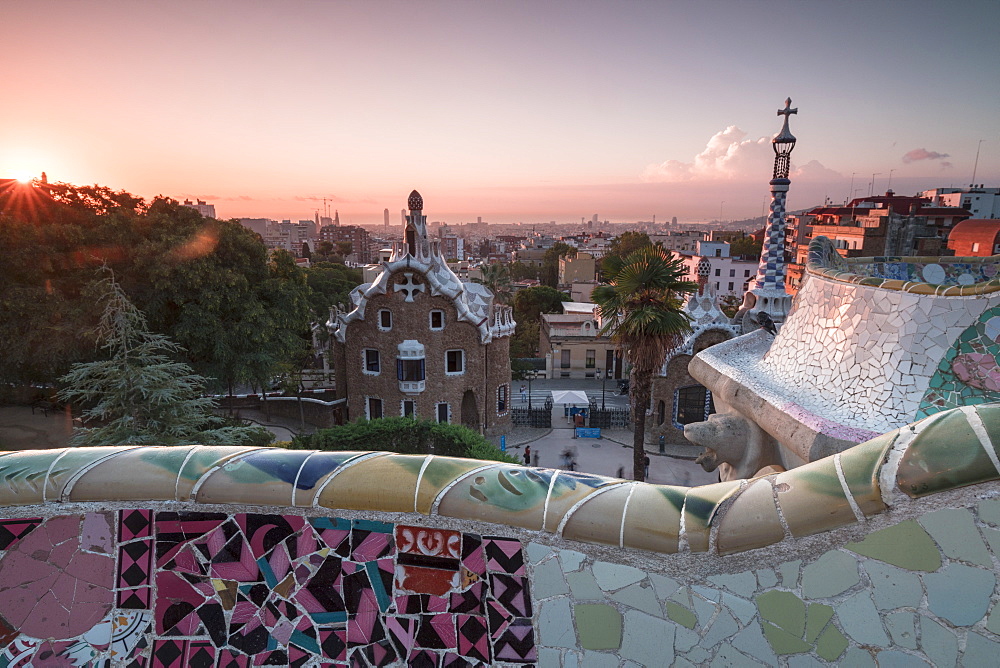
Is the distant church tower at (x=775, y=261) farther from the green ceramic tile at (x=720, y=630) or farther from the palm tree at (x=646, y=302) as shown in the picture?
the green ceramic tile at (x=720, y=630)

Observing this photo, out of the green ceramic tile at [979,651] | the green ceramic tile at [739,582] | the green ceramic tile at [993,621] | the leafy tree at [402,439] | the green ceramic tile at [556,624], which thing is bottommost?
the leafy tree at [402,439]

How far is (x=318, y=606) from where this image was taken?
3037 mm

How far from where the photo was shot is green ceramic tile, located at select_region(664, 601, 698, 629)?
103 inches

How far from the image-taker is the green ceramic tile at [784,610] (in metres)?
2.48

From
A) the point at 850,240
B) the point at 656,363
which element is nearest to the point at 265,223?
the point at 850,240

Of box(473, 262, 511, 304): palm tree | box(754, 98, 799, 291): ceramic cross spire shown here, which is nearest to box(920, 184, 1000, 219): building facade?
box(473, 262, 511, 304): palm tree

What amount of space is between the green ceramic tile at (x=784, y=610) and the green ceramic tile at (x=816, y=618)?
0.02 metres

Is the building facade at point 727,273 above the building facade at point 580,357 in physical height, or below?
above

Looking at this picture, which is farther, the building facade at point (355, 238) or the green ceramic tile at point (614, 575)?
the building facade at point (355, 238)

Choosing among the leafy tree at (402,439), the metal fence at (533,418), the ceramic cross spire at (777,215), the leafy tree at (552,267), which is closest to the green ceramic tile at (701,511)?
the leafy tree at (402,439)

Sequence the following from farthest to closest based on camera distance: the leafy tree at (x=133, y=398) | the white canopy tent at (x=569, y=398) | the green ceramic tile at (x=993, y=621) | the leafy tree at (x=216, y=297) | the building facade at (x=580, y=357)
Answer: the building facade at (x=580, y=357) < the white canopy tent at (x=569, y=398) < the leafy tree at (x=216, y=297) < the leafy tree at (x=133, y=398) < the green ceramic tile at (x=993, y=621)

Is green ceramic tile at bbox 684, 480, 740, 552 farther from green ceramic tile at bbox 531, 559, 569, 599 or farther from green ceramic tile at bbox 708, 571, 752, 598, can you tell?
green ceramic tile at bbox 531, 559, 569, 599

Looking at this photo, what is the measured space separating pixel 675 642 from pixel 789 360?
18.4 ft

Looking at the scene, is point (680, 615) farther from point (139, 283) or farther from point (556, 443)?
point (556, 443)
